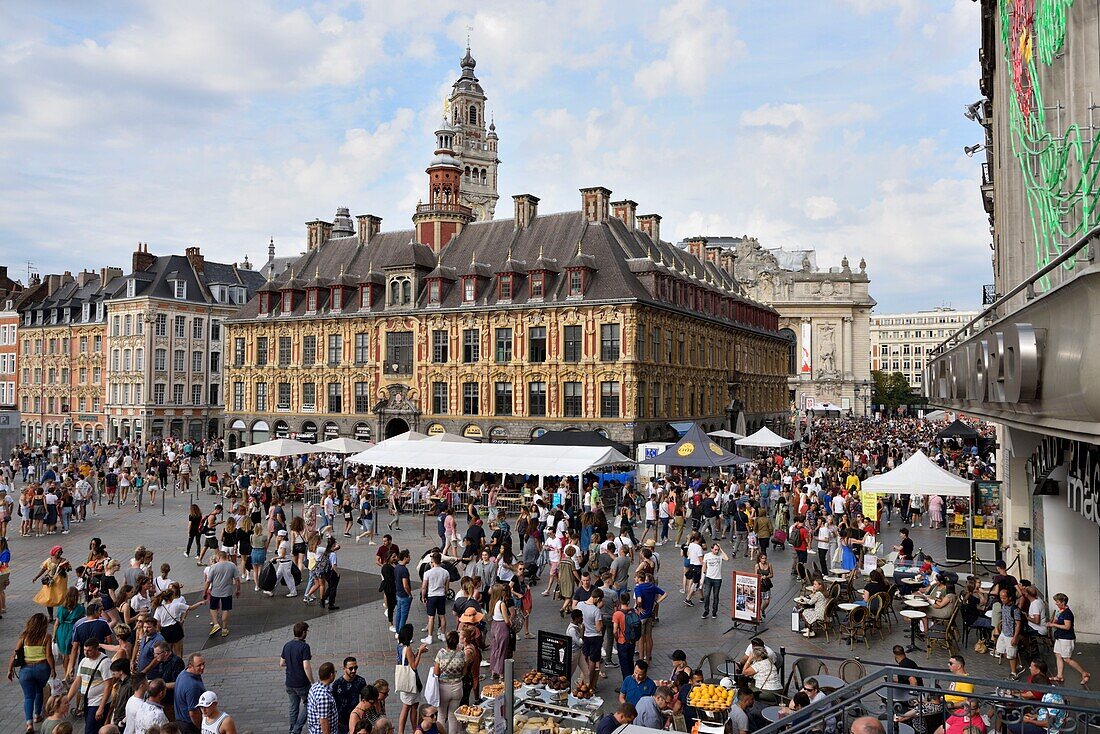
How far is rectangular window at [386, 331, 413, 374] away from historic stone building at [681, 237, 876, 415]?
7064 cm

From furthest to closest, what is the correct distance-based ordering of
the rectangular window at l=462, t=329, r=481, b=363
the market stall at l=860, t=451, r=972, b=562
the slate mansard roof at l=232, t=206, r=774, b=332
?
the rectangular window at l=462, t=329, r=481, b=363 < the slate mansard roof at l=232, t=206, r=774, b=332 < the market stall at l=860, t=451, r=972, b=562

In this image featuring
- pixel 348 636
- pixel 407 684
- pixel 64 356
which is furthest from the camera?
pixel 64 356

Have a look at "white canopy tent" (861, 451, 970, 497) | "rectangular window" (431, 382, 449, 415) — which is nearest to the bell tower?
"rectangular window" (431, 382, 449, 415)

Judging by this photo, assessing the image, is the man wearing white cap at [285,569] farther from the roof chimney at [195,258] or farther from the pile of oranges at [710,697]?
the roof chimney at [195,258]

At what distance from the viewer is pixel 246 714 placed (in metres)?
11.2

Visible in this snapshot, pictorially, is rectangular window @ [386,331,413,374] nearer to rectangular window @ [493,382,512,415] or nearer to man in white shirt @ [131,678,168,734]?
rectangular window @ [493,382,512,415]

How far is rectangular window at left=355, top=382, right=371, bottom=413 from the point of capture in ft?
160

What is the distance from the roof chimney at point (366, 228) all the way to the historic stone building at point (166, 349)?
2038 cm

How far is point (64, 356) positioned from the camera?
7069cm

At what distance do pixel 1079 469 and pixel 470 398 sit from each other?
3757 centimetres

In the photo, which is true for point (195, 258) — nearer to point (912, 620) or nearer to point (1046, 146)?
point (912, 620)

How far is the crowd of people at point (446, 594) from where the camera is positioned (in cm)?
Answer: 967

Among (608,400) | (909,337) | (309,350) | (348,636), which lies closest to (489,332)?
(608,400)

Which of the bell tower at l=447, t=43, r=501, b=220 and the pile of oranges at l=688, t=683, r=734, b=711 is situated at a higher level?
the bell tower at l=447, t=43, r=501, b=220
